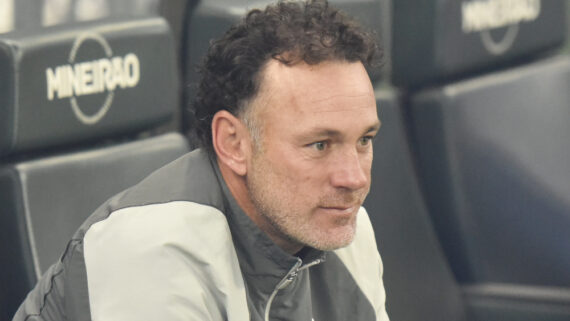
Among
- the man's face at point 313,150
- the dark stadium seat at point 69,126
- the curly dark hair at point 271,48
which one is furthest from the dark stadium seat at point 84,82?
the man's face at point 313,150

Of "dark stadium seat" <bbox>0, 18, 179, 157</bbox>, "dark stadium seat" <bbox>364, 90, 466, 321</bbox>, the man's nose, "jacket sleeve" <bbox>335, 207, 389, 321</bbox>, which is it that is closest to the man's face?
the man's nose

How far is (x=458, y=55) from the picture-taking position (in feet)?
6.55

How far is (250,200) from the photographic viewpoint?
1258 mm

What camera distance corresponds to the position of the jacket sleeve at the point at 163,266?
113 centimetres

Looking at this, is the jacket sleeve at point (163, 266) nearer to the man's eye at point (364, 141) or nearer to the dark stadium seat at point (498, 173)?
the man's eye at point (364, 141)

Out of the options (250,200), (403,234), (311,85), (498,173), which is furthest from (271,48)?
(498,173)

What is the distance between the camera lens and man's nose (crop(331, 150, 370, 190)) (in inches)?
46.9

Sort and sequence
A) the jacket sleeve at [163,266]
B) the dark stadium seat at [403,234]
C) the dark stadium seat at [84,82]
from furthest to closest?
the dark stadium seat at [403,234]
the dark stadium seat at [84,82]
the jacket sleeve at [163,266]

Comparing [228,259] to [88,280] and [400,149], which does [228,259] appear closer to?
[88,280]

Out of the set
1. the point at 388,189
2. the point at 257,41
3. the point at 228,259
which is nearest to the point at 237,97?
the point at 257,41

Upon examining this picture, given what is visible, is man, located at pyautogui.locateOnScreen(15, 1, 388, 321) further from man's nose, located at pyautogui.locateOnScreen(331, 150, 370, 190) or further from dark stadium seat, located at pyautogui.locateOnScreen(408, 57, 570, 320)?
dark stadium seat, located at pyautogui.locateOnScreen(408, 57, 570, 320)

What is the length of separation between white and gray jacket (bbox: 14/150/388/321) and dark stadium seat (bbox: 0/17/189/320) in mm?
135

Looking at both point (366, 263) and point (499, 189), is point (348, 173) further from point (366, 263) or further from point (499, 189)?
point (499, 189)

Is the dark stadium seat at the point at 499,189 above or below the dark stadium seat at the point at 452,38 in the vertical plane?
below
